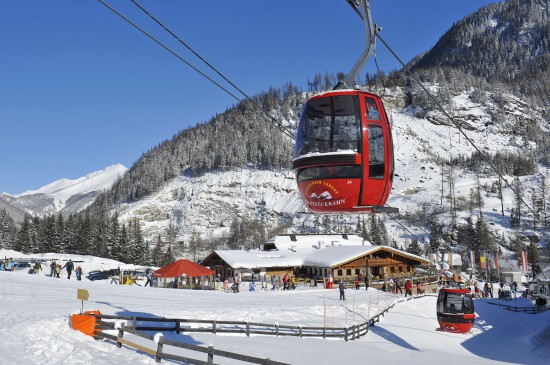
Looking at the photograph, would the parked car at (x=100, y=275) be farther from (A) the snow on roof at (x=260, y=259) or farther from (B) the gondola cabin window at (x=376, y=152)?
(B) the gondola cabin window at (x=376, y=152)

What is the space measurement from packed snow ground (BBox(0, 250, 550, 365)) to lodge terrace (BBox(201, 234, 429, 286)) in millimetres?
→ 10862

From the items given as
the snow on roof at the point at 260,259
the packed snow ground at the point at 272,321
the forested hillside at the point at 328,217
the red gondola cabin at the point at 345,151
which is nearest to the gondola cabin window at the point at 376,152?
the red gondola cabin at the point at 345,151

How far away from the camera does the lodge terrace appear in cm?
4666

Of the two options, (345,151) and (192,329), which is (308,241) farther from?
(345,151)

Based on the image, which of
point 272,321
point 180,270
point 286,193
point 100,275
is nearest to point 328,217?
point 286,193

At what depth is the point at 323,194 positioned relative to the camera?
27.0 feet

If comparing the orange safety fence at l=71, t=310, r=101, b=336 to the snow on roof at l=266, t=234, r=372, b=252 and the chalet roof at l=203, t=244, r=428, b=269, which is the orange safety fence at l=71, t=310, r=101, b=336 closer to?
the chalet roof at l=203, t=244, r=428, b=269

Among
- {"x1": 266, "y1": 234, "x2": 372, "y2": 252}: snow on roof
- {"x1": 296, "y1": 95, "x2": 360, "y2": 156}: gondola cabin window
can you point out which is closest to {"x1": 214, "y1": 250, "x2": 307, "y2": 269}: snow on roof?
{"x1": 266, "y1": 234, "x2": 372, "y2": 252}: snow on roof

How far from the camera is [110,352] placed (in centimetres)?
1300

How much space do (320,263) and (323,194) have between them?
39.8 m

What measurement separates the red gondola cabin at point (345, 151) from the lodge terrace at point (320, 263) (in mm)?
36913

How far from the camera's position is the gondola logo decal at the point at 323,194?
26.6 feet

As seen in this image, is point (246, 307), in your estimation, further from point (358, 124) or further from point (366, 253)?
point (366, 253)

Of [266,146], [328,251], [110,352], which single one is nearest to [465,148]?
[266,146]
